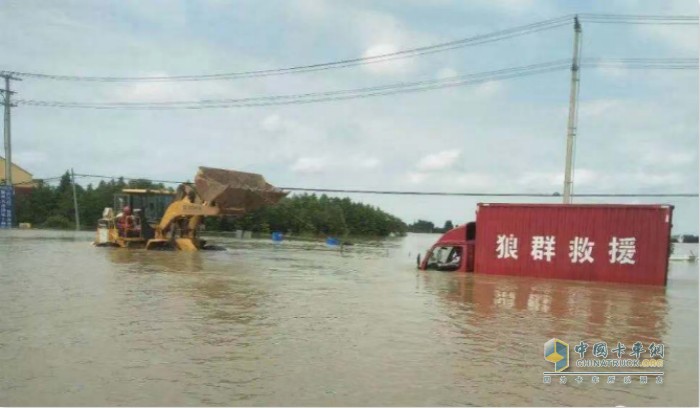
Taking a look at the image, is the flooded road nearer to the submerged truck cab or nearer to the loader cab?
the submerged truck cab

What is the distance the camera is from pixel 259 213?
6309cm

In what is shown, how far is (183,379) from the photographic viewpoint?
5.81 meters

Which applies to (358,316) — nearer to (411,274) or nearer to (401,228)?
(411,274)

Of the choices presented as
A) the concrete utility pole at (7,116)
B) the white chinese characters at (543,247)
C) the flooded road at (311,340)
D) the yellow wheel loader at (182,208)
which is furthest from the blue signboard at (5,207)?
the white chinese characters at (543,247)

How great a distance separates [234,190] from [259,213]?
37.2m

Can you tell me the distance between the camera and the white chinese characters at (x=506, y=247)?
19859 mm

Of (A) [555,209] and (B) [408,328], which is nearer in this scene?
(B) [408,328]

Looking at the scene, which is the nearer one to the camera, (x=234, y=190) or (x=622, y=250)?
(x=622, y=250)

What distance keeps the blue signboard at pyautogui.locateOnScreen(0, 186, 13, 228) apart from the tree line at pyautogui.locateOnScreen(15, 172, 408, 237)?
24.7ft

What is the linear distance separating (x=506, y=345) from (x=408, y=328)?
1.66 meters

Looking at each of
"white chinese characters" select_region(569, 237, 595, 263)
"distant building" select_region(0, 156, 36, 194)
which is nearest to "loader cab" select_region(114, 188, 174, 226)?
"white chinese characters" select_region(569, 237, 595, 263)

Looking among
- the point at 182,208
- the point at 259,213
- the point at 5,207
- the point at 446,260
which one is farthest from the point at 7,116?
the point at 446,260

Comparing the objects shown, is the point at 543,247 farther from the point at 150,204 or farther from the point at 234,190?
the point at 150,204

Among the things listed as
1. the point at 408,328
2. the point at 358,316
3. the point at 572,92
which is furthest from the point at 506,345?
the point at 572,92
